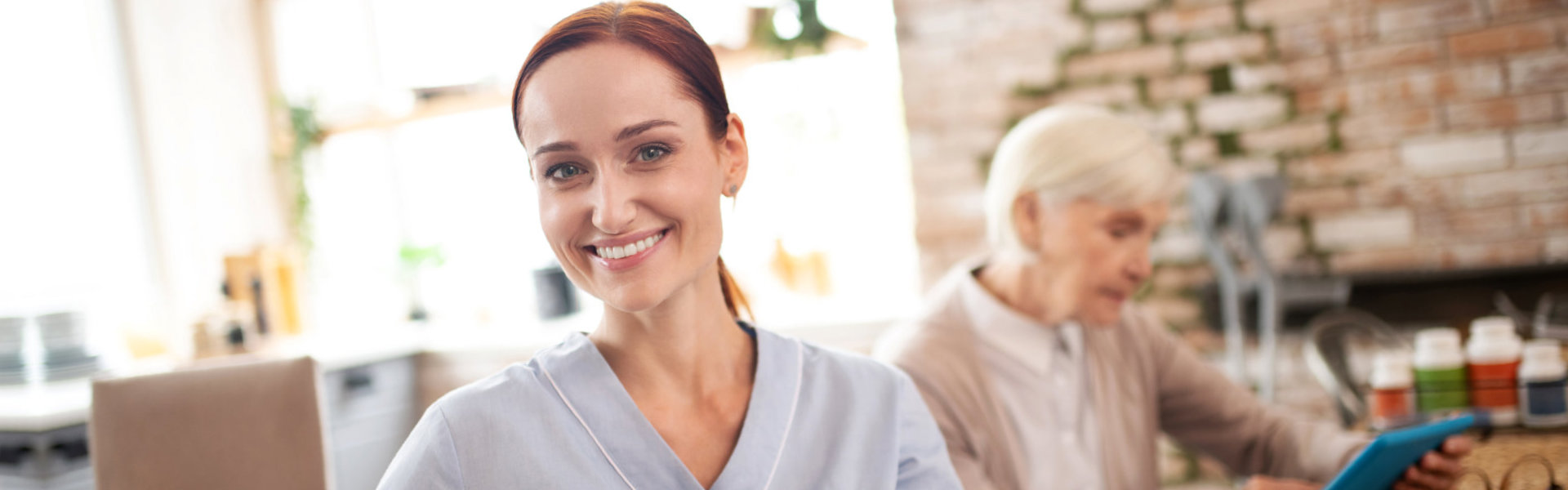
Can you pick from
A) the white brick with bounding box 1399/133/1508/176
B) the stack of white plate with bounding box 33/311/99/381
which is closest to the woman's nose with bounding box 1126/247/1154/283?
the white brick with bounding box 1399/133/1508/176

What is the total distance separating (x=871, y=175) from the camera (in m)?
3.63

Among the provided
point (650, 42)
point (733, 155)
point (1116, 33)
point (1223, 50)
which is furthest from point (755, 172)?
point (650, 42)

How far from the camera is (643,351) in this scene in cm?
100

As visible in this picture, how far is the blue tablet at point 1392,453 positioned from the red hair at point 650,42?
2.79 ft

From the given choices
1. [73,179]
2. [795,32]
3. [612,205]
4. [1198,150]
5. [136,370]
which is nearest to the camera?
[612,205]

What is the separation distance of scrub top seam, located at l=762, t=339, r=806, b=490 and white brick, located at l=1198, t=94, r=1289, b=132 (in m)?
2.19

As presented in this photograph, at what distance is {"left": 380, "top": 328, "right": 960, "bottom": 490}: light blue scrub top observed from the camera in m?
0.90

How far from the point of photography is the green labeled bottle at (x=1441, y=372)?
1.54 metres

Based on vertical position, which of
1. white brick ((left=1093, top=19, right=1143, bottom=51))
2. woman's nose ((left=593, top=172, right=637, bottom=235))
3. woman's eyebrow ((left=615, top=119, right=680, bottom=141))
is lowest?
woman's nose ((left=593, top=172, right=637, bottom=235))

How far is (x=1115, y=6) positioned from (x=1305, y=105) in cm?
57

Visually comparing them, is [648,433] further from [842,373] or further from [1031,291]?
[1031,291]

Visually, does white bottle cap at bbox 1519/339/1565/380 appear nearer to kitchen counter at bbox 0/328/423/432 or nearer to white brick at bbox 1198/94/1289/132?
white brick at bbox 1198/94/1289/132

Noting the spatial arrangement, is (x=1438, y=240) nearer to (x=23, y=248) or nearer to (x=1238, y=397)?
(x=1238, y=397)

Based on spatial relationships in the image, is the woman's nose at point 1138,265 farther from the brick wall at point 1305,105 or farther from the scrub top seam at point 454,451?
the brick wall at point 1305,105
